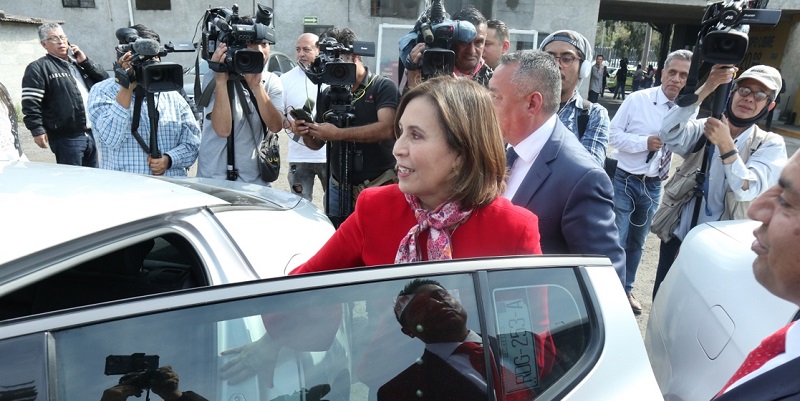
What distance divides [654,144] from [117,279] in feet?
10.8

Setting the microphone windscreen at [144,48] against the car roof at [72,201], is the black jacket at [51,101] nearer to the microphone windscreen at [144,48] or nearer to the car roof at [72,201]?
the microphone windscreen at [144,48]

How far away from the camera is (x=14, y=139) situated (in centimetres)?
346

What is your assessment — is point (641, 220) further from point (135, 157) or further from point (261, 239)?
point (135, 157)

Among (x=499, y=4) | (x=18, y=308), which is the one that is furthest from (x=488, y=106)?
(x=499, y=4)

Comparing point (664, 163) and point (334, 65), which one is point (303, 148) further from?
point (664, 163)

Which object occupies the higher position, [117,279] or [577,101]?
[577,101]

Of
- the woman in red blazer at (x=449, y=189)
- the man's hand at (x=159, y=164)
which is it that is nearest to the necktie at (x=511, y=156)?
the woman in red blazer at (x=449, y=189)

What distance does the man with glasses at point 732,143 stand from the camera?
2.80 metres

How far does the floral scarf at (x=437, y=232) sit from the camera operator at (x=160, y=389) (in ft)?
2.22

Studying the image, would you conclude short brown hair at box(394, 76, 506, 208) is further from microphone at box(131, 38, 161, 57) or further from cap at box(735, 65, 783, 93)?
microphone at box(131, 38, 161, 57)

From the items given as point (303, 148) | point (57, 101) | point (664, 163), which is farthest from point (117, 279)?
point (57, 101)

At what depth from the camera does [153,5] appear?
1573cm

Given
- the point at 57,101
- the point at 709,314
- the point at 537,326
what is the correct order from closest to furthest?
the point at 537,326 < the point at 709,314 < the point at 57,101

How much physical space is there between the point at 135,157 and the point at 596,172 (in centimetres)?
272
